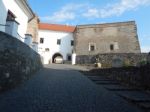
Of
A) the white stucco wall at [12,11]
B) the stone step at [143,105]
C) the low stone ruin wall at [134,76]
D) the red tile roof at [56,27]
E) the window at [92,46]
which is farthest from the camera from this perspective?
the red tile roof at [56,27]

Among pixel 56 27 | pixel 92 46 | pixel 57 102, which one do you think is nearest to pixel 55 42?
pixel 56 27

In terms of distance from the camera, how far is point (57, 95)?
25.2 feet

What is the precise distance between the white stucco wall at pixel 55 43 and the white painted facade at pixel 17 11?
2627 cm

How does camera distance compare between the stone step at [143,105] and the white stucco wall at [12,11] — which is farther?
the white stucco wall at [12,11]

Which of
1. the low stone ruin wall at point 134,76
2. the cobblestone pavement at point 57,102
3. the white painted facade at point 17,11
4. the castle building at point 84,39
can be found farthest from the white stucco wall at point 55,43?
the cobblestone pavement at point 57,102

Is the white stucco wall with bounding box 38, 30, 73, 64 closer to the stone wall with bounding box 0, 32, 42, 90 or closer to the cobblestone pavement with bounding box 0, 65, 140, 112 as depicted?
the stone wall with bounding box 0, 32, 42, 90

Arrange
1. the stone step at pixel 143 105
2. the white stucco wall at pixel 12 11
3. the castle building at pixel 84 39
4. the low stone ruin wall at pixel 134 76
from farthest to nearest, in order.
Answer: the castle building at pixel 84 39
the white stucco wall at pixel 12 11
the low stone ruin wall at pixel 134 76
the stone step at pixel 143 105

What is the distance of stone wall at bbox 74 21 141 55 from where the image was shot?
1517 inches

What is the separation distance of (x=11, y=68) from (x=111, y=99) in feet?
12.9

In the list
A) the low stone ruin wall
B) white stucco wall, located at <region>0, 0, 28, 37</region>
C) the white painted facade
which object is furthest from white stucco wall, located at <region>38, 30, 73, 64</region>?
the low stone ruin wall

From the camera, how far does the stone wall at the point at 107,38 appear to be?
126ft

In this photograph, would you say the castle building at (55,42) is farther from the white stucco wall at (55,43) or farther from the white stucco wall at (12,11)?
the white stucco wall at (12,11)

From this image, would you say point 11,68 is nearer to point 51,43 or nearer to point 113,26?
point 113,26

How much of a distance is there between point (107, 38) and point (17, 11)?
2737cm
